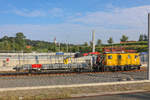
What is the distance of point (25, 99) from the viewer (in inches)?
354

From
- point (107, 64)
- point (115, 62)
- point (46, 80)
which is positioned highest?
point (115, 62)

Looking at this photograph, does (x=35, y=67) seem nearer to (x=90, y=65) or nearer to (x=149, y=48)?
(x=90, y=65)

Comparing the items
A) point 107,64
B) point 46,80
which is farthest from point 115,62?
point 46,80

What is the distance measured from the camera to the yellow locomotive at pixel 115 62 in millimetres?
23766

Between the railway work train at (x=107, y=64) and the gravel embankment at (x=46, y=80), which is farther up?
the railway work train at (x=107, y=64)

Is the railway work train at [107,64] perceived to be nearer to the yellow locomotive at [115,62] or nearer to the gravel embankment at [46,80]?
the yellow locomotive at [115,62]

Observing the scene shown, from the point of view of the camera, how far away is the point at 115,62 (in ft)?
78.6

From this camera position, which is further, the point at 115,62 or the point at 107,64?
the point at 115,62

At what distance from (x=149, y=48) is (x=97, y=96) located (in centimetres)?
781

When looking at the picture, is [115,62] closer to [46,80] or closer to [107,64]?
[107,64]

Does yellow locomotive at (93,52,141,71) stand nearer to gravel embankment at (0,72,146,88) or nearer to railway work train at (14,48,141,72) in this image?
railway work train at (14,48,141,72)

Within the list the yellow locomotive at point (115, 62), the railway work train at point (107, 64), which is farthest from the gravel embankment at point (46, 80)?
the yellow locomotive at point (115, 62)

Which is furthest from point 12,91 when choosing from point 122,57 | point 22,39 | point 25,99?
point 22,39

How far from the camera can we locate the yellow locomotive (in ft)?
78.0
